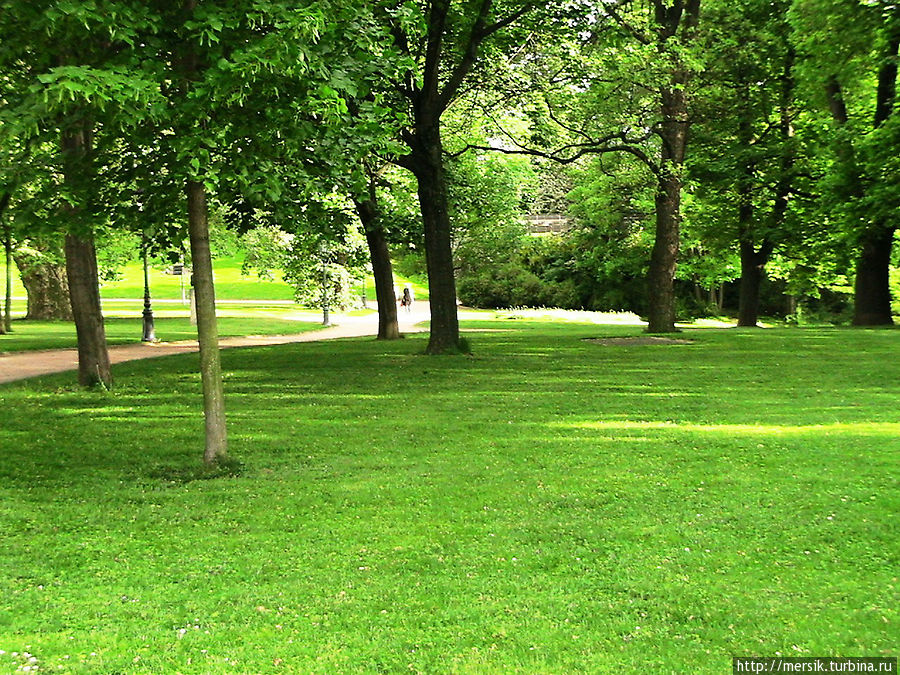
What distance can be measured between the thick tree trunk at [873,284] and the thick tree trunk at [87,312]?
22087 mm

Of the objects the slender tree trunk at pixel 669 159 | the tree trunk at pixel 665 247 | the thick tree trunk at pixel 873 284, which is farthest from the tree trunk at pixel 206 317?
the thick tree trunk at pixel 873 284

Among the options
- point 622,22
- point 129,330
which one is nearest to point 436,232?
point 622,22

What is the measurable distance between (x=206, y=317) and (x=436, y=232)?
10.2m

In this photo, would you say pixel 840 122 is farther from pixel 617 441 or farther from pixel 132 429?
pixel 132 429

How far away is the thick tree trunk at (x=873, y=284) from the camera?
25094mm

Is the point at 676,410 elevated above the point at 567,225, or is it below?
below

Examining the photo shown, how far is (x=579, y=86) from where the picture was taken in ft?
67.3

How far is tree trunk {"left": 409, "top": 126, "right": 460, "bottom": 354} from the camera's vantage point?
17.6 metres

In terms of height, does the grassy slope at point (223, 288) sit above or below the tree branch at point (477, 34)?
below

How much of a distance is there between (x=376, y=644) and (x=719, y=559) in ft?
8.39

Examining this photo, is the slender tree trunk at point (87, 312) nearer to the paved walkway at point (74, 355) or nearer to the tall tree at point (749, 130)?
the paved walkway at point (74, 355)

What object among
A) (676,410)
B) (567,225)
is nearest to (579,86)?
(676,410)

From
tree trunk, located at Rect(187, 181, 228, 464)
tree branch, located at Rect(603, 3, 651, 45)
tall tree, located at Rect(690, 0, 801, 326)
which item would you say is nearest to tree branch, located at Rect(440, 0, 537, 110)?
tree branch, located at Rect(603, 3, 651, 45)

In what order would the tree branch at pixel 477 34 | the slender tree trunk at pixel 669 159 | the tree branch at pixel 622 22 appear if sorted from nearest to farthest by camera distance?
the tree branch at pixel 477 34, the tree branch at pixel 622 22, the slender tree trunk at pixel 669 159
